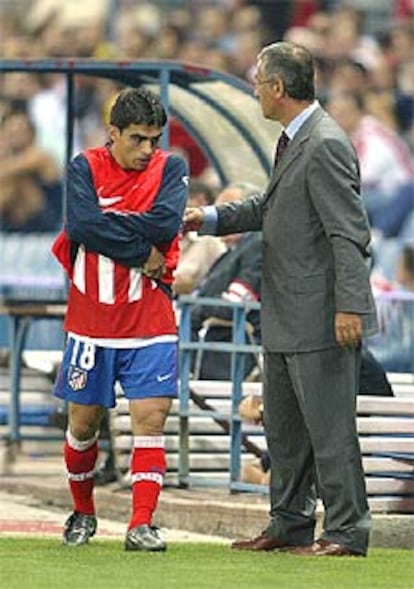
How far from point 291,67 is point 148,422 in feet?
4.99

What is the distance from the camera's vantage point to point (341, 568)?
10047 millimetres

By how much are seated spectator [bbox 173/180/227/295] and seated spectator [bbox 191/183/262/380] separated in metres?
0.54

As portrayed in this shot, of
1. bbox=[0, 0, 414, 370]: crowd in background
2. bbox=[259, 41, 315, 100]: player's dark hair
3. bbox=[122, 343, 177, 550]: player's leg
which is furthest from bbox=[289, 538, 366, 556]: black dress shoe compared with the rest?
bbox=[0, 0, 414, 370]: crowd in background

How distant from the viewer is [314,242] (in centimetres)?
1051

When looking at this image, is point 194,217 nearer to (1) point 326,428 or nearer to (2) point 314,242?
(2) point 314,242

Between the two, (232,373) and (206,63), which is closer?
(232,373)

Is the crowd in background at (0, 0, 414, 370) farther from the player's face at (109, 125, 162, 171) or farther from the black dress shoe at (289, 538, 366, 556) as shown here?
the black dress shoe at (289, 538, 366, 556)

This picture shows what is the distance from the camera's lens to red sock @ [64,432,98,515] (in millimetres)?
10930

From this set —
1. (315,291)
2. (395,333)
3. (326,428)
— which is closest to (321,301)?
(315,291)

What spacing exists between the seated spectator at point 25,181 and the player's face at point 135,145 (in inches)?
459

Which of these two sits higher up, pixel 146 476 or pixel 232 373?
pixel 232 373


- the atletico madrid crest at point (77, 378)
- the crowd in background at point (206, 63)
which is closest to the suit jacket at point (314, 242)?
the atletico madrid crest at point (77, 378)

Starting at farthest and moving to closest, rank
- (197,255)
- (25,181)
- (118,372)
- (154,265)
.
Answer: (25,181)
(197,255)
(118,372)
(154,265)

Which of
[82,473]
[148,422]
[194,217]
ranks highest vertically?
[194,217]
